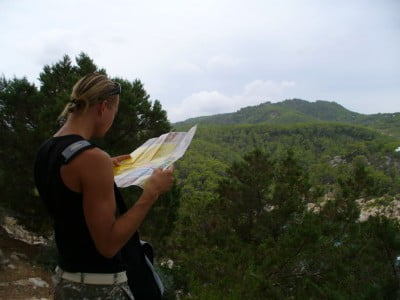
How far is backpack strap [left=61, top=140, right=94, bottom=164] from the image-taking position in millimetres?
1133

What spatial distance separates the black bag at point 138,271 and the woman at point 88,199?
0.07m

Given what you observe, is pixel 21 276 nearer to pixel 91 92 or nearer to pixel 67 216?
pixel 67 216

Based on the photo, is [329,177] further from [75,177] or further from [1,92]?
[75,177]

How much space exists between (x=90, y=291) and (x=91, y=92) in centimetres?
66

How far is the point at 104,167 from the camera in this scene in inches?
44.6

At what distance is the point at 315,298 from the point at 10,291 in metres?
4.47

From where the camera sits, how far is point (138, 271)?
139 cm

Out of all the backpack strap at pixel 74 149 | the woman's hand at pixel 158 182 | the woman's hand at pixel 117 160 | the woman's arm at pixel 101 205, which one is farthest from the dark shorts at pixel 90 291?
the woman's hand at pixel 117 160

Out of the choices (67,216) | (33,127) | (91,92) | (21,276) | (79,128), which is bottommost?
(21,276)

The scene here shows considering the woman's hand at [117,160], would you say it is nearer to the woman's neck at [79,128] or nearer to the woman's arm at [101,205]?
the woman's neck at [79,128]

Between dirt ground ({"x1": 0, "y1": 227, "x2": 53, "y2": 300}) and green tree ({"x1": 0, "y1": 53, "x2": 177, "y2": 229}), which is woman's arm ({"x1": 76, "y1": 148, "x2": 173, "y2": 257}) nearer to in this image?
dirt ground ({"x1": 0, "y1": 227, "x2": 53, "y2": 300})

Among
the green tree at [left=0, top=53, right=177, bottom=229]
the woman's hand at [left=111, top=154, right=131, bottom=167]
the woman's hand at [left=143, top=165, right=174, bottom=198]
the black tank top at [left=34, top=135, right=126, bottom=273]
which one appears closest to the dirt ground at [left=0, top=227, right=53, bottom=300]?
the green tree at [left=0, top=53, right=177, bottom=229]

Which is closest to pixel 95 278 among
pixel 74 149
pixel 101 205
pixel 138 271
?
pixel 138 271

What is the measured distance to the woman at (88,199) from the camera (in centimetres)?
113
